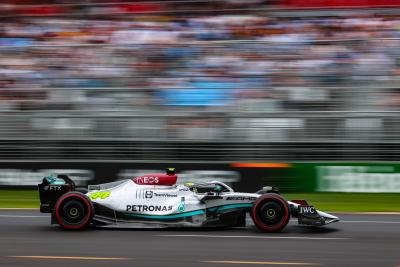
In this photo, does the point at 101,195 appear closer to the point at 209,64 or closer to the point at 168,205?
the point at 168,205

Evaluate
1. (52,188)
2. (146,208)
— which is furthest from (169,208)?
(52,188)

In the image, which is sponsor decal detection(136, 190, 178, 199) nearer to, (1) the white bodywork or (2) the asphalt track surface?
(1) the white bodywork

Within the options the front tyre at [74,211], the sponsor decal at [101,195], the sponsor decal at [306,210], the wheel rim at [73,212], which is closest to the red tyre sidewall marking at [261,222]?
the sponsor decal at [306,210]

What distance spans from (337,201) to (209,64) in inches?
177

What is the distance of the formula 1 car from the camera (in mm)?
9867

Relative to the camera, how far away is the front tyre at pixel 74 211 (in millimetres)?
9961

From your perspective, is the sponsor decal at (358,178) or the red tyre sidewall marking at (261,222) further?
the sponsor decal at (358,178)

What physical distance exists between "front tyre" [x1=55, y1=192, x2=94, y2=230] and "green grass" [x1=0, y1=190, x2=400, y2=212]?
449 cm

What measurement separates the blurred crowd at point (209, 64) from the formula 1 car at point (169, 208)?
5.79m

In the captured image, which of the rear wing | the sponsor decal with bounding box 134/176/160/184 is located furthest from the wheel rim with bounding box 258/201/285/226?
the rear wing

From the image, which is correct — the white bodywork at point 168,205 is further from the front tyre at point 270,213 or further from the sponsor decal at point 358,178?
the sponsor decal at point 358,178

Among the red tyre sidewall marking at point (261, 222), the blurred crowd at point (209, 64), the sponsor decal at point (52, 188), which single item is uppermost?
the blurred crowd at point (209, 64)

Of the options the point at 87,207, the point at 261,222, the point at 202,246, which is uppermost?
the point at 87,207

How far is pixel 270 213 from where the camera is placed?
32.2 feet
